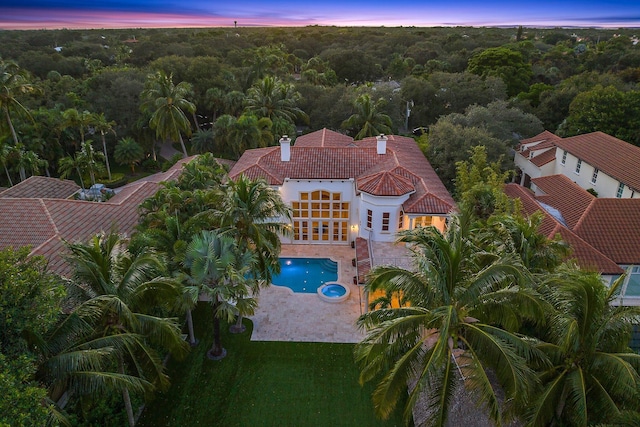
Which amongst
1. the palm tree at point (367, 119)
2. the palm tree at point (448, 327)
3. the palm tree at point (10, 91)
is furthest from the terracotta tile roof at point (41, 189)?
the palm tree at point (448, 327)

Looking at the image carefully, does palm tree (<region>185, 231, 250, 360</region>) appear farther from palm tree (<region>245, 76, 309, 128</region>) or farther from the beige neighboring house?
palm tree (<region>245, 76, 309, 128</region>)

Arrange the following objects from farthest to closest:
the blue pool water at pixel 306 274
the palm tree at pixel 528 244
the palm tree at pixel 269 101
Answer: the palm tree at pixel 269 101, the blue pool water at pixel 306 274, the palm tree at pixel 528 244

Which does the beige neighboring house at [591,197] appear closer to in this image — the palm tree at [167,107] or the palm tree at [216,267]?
the palm tree at [216,267]

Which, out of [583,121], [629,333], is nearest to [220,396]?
[629,333]

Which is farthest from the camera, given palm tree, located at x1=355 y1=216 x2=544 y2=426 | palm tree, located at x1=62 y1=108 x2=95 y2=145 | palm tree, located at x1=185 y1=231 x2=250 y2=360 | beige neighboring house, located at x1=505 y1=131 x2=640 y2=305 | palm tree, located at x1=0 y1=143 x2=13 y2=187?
palm tree, located at x1=62 y1=108 x2=95 y2=145

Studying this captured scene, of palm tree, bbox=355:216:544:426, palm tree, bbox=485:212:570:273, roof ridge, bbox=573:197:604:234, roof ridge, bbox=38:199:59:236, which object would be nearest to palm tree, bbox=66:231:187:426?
palm tree, bbox=355:216:544:426
